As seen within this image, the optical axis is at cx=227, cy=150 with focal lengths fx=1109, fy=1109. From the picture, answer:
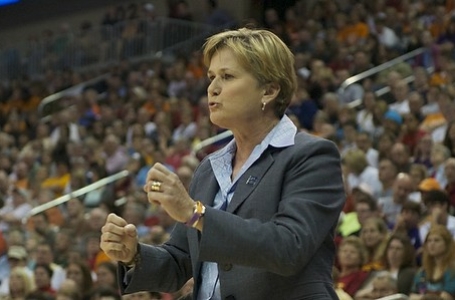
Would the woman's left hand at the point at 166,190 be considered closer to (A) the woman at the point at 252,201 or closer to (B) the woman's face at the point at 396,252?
(A) the woman at the point at 252,201

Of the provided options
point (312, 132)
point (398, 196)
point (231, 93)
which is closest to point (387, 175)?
point (398, 196)

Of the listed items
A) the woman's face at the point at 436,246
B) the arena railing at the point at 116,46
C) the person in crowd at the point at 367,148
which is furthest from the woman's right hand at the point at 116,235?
the arena railing at the point at 116,46

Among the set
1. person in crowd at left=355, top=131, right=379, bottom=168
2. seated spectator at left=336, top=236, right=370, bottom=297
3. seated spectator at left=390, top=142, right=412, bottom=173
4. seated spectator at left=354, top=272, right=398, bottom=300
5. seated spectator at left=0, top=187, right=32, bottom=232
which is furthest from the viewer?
seated spectator at left=0, top=187, right=32, bottom=232

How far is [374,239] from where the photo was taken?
6895mm

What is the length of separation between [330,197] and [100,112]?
37.6 feet

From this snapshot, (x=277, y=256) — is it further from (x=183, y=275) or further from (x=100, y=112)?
(x=100, y=112)

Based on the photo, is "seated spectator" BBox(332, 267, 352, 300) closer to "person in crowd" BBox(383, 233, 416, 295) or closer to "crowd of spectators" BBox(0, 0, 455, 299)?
"crowd of spectators" BBox(0, 0, 455, 299)

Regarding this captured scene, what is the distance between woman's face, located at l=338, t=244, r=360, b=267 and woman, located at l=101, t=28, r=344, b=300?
3.77m

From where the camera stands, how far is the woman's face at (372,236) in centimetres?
690

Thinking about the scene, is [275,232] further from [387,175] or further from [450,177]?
[387,175]

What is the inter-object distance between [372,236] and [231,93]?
439 cm

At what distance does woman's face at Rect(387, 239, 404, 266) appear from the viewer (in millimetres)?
6508

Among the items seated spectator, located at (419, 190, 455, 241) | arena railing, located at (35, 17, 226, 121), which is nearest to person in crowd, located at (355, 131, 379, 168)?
seated spectator, located at (419, 190, 455, 241)

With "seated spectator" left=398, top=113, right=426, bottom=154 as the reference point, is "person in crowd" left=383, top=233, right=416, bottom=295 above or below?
above
